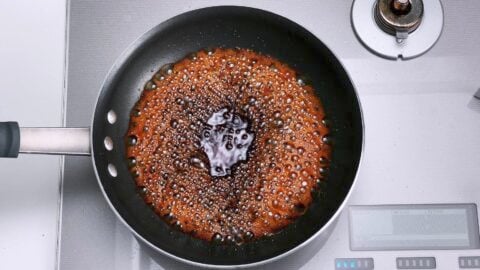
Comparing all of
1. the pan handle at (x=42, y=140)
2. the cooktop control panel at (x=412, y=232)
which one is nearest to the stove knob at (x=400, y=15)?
the cooktop control panel at (x=412, y=232)

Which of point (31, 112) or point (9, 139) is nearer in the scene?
point (9, 139)

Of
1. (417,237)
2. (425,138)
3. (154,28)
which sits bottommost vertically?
(417,237)

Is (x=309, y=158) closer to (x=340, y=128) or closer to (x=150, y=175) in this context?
(x=340, y=128)

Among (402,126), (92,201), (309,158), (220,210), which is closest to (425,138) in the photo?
(402,126)

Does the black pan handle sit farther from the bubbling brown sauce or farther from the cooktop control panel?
the cooktop control panel

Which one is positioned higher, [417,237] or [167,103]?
[167,103]

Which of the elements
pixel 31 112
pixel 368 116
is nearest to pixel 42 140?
pixel 31 112

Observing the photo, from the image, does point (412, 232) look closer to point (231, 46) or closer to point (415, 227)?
point (415, 227)
